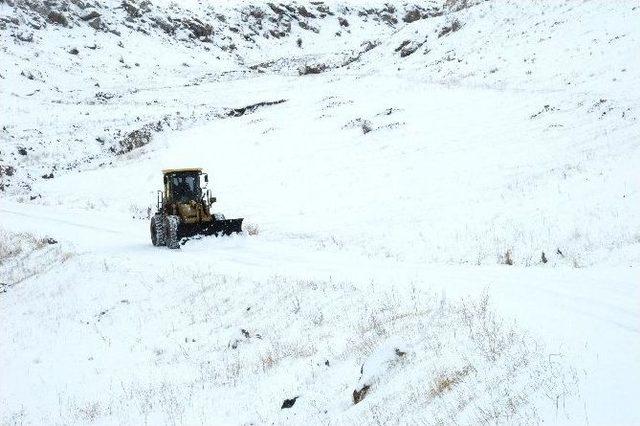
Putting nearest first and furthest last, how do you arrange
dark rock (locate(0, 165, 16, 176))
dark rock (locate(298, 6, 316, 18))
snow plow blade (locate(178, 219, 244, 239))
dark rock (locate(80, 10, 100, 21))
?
snow plow blade (locate(178, 219, 244, 239))
dark rock (locate(0, 165, 16, 176))
dark rock (locate(80, 10, 100, 21))
dark rock (locate(298, 6, 316, 18))

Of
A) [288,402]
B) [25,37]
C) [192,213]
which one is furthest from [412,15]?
[288,402]

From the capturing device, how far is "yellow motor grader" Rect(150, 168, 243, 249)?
52.8ft

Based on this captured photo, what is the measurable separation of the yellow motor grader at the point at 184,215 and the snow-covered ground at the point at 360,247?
0.42 metres

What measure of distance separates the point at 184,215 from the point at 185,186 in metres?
0.95

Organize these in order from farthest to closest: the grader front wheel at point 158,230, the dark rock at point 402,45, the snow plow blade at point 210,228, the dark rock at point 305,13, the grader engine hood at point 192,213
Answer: the dark rock at point 305,13
the dark rock at point 402,45
the grader engine hood at point 192,213
the grader front wheel at point 158,230
the snow plow blade at point 210,228

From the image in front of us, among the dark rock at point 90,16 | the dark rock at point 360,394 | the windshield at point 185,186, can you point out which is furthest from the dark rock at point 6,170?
the dark rock at point 90,16

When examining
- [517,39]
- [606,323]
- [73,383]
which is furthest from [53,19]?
[606,323]

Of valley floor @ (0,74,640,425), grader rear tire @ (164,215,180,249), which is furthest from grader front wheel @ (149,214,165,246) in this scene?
valley floor @ (0,74,640,425)

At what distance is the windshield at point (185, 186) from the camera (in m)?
17.0

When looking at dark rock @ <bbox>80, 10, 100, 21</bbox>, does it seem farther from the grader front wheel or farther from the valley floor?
the grader front wheel

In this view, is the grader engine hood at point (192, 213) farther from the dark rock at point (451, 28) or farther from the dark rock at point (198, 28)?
the dark rock at point (198, 28)

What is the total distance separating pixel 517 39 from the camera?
36312 millimetres

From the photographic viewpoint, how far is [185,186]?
17.0 metres

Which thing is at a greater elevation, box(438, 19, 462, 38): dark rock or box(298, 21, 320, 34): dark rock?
box(298, 21, 320, 34): dark rock
